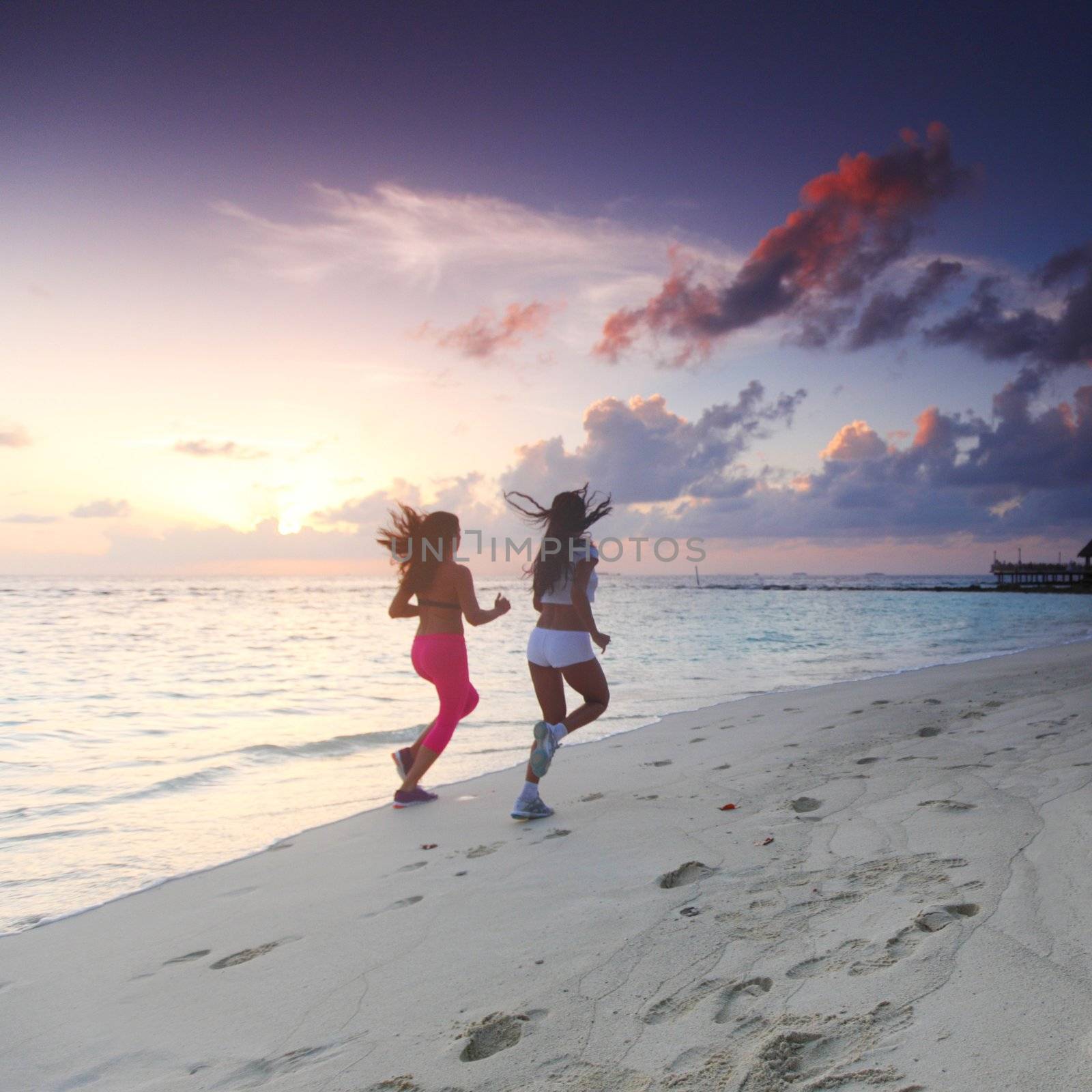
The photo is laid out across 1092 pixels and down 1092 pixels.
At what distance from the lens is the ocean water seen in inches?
208

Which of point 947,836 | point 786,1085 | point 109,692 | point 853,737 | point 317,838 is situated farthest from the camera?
point 109,692

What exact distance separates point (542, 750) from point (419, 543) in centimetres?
180

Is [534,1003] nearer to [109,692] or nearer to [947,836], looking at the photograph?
[947,836]

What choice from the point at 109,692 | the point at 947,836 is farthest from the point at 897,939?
the point at 109,692

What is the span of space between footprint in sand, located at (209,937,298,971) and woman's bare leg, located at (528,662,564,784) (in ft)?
7.18

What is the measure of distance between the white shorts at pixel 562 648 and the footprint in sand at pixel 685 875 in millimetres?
1733

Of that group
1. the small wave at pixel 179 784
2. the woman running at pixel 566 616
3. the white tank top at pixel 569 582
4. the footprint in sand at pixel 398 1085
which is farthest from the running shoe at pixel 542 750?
the small wave at pixel 179 784

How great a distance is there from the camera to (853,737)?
6.24m

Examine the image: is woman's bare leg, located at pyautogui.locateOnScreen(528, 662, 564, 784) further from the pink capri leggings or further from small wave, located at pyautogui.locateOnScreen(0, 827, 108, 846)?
small wave, located at pyautogui.locateOnScreen(0, 827, 108, 846)

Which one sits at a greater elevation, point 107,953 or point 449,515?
point 449,515

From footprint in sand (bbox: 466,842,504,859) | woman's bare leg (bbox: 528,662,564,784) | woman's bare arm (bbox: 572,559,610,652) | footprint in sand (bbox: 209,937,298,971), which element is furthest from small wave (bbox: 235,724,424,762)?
footprint in sand (bbox: 209,937,298,971)

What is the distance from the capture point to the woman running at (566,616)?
5.04m

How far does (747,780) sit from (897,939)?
Result: 8.82ft

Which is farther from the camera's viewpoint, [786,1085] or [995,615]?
[995,615]
